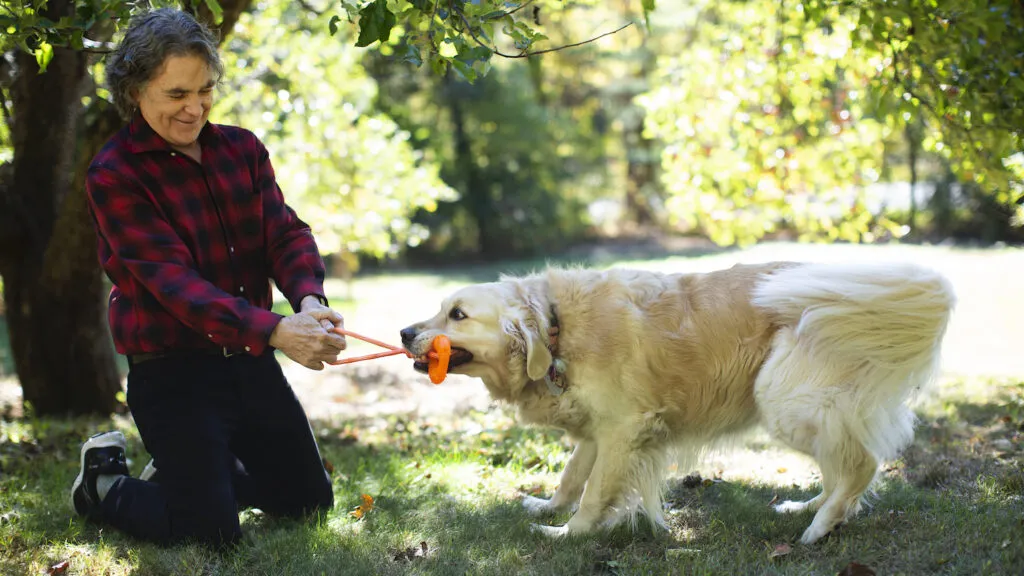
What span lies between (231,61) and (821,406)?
229 inches

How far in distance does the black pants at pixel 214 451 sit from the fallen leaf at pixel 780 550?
6.03 feet

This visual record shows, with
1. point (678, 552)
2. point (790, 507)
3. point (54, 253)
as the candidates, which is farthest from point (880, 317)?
point (54, 253)

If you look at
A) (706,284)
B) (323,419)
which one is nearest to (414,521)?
(706,284)

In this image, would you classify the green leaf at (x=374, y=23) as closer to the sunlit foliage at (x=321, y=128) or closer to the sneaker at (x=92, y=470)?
the sneaker at (x=92, y=470)

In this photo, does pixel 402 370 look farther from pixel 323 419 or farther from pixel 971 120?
pixel 971 120

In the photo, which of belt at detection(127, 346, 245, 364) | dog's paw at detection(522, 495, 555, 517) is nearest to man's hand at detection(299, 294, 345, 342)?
belt at detection(127, 346, 245, 364)

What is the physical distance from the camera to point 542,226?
22.0 metres

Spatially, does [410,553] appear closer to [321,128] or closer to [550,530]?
[550,530]

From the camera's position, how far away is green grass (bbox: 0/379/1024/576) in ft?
9.77

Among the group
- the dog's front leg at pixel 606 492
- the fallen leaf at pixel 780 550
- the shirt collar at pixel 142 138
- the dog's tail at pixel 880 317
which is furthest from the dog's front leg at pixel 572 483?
the shirt collar at pixel 142 138

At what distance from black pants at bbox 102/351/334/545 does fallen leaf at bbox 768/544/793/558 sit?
184 cm

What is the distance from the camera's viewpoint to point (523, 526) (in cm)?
344

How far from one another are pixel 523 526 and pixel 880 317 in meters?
1.65

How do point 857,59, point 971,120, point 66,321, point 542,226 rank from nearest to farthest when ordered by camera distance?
point 971,120
point 66,321
point 857,59
point 542,226
